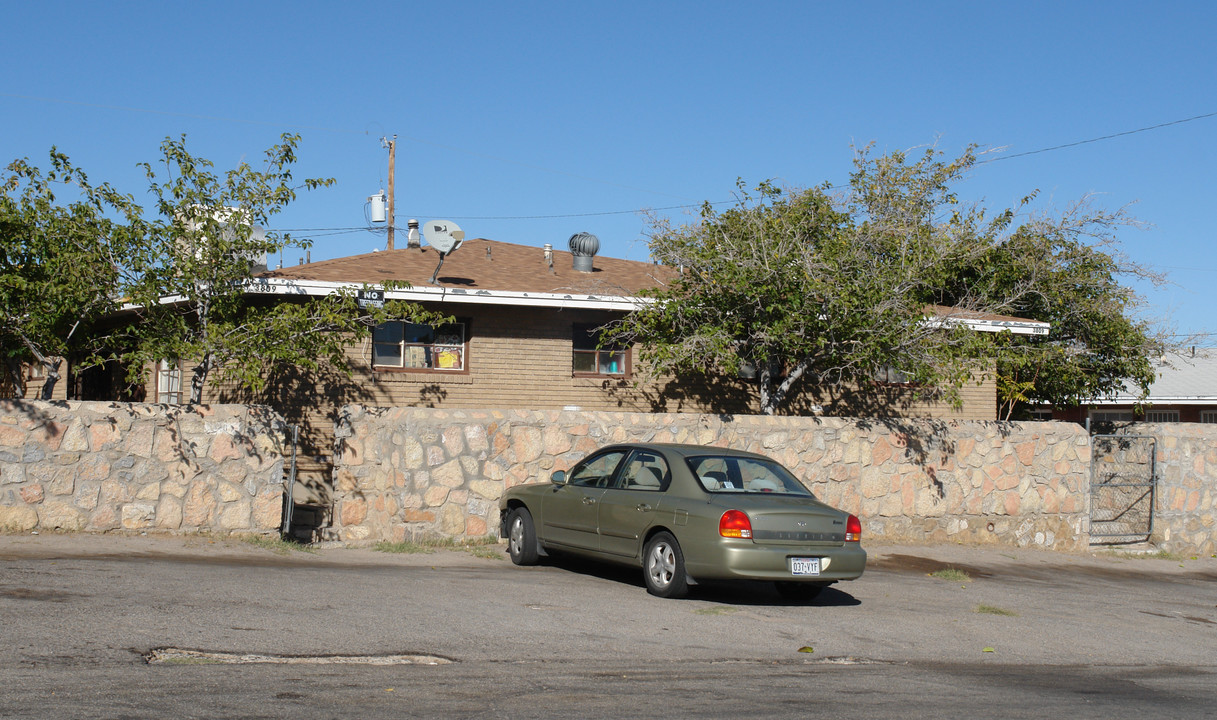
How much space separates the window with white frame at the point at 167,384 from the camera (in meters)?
17.0

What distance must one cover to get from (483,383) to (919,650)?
9649 millimetres

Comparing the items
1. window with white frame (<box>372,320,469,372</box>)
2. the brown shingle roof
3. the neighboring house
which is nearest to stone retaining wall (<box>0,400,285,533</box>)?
the brown shingle roof

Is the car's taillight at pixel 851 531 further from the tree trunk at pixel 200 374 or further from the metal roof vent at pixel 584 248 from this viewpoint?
the metal roof vent at pixel 584 248

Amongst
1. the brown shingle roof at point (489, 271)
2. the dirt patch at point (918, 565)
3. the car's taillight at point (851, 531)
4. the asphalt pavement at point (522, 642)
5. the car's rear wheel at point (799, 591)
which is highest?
the brown shingle roof at point (489, 271)

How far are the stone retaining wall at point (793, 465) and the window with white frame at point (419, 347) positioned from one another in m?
3.29

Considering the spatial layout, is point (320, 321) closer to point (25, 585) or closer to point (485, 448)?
point (485, 448)

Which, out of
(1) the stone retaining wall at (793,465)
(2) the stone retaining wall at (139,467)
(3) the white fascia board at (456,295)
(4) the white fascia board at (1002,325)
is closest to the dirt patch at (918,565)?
(1) the stone retaining wall at (793,465)

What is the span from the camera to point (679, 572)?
967 centimetres

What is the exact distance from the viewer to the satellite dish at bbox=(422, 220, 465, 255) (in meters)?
16.3

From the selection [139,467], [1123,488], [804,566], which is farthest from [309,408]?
[1123,488]

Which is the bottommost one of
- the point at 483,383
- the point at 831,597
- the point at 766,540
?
the point at 831,597

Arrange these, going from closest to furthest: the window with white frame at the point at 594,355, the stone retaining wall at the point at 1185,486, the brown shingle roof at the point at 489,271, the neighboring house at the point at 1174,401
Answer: the brown shingle roof at the point at 489,271 < the stone retaining wall at the point at 1185,486 < the window with white frame at the point at 594,355 < the neighboring house at the point at 1174,401

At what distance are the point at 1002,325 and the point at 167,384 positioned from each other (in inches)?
Result: 555

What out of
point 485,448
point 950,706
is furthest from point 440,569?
point 950,706
